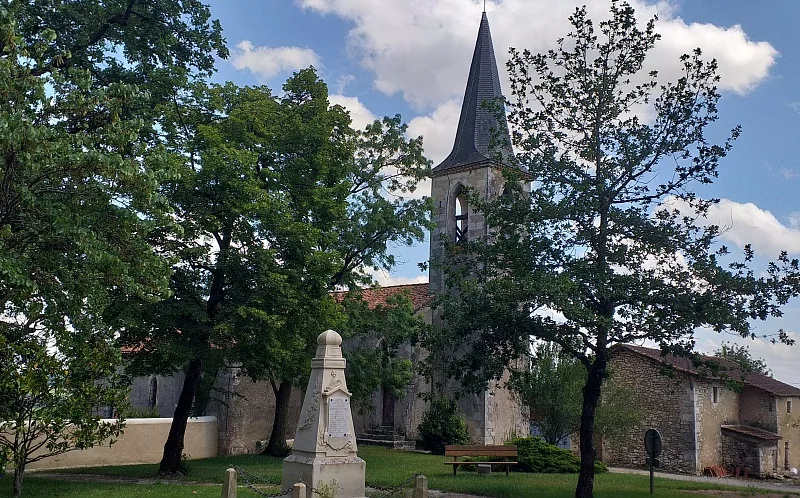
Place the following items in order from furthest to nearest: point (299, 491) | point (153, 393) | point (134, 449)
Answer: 1. point (153, 393)
2. point (134, 449)
3. point (299, 491)

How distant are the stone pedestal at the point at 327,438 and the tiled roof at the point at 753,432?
22.7 metres

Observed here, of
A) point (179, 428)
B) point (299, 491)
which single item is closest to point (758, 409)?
point (179, 428)

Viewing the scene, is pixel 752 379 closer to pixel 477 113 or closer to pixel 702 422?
pixel 702 422

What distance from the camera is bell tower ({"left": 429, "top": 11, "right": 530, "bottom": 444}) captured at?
26438 mm

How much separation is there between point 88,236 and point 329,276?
8081 millimetres

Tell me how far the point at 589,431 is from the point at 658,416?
16385 millimetres

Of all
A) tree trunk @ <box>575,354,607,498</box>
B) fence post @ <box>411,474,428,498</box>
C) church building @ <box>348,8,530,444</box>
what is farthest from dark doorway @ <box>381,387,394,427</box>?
fence post @ <box>411,474,428,498</box>

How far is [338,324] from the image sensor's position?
57.2 feet

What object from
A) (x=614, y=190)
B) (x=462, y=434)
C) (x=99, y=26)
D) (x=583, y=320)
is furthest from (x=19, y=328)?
(x=462, y=434)

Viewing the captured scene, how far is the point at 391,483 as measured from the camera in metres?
15.8

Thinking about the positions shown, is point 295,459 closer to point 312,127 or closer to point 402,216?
point 312,127

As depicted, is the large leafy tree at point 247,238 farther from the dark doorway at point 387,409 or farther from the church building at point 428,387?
the dark doorway at point 387,409

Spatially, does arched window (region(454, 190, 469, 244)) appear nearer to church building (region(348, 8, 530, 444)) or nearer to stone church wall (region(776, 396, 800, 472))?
church building (region(348, 8, 530, 444))

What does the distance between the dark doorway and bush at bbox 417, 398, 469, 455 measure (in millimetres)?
3357
